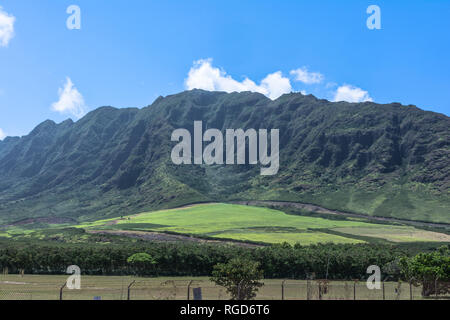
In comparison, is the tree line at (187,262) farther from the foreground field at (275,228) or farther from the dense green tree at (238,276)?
the foreground field at (275,228)

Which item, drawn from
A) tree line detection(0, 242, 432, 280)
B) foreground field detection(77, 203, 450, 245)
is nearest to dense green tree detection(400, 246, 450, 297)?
tree line detection(0, 242, 432, 280)

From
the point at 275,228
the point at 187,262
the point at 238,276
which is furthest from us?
the point at 275,228

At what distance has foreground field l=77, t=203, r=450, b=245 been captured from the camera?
130875 millimetres

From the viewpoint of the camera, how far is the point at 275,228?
15625cm

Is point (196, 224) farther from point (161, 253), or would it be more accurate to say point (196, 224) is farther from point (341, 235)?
point (161, 253)

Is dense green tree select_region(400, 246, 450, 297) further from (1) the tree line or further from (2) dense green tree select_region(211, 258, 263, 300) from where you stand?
(1) the tree line

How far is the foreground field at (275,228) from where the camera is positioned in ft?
429

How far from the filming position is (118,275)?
69.2 meters

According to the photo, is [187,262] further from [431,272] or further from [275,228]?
[275,228]

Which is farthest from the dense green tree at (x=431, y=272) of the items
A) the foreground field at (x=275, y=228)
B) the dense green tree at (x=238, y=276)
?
the foreground field at (x=275, y=228)

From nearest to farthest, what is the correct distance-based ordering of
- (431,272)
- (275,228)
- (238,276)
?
(238,276) → (431,272) → (275,228)

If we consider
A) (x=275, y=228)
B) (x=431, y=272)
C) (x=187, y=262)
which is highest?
(x=275, y=228)

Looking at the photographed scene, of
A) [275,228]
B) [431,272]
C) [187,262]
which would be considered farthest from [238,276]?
[275,228]
